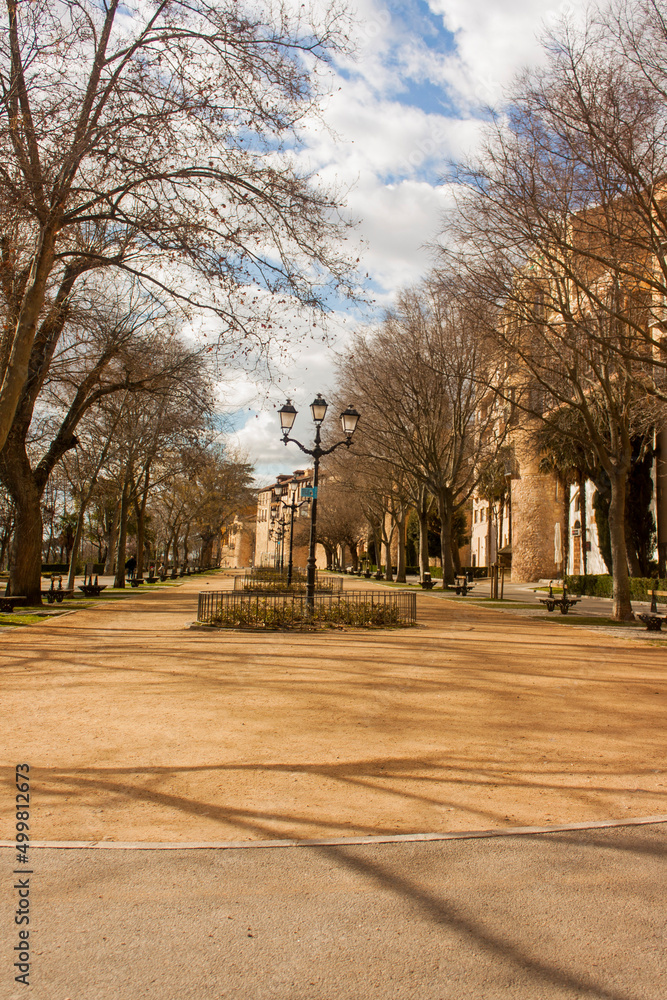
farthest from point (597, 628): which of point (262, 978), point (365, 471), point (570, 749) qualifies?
point (365, 471)

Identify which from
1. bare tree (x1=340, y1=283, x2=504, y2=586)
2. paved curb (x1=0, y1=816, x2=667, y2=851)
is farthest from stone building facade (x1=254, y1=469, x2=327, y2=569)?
paved curb (x1=0, y1=816, x2=667, y2=851)

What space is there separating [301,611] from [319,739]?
1035 cm

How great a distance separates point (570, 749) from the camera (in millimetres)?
5875

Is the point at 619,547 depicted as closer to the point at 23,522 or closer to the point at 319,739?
the point at 319,739

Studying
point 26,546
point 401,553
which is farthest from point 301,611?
point 401,553

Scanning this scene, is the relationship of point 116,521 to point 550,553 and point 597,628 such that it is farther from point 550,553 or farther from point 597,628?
point 597,628

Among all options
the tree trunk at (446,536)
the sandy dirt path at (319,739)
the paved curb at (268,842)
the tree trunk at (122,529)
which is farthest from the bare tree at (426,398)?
the paved curb at (268,842)

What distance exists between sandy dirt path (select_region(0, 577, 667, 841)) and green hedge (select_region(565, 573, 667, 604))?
54.7 ft

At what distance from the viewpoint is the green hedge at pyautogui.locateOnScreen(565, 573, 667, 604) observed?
27484 millimetres

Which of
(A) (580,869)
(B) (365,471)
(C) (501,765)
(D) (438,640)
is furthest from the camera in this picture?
(B) (365,471)

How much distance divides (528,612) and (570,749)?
16.7 meters

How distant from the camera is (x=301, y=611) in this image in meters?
16.3

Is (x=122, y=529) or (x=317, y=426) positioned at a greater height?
(x=317, y=426)

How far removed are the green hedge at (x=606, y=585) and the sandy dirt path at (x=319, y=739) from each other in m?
16.7
